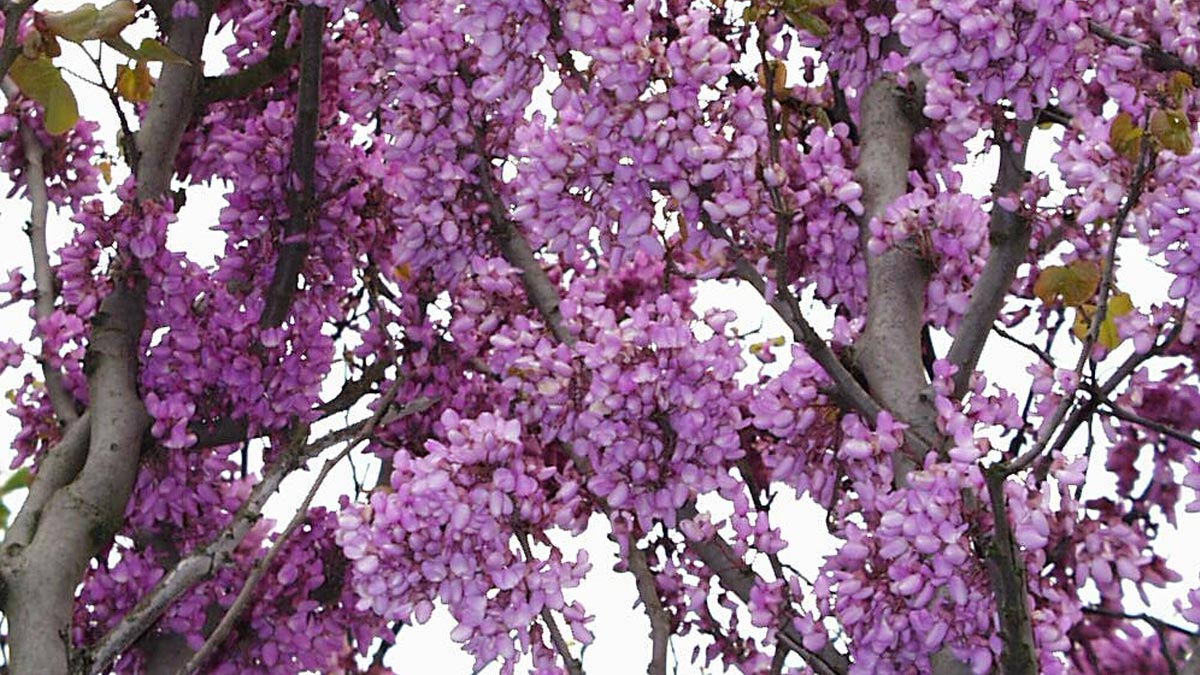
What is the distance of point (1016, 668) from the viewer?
11.0ft

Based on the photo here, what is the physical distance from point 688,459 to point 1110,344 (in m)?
1.37

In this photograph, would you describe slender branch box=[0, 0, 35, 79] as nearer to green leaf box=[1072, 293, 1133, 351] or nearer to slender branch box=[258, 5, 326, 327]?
slender branch box=[258, 5, 326, 327]

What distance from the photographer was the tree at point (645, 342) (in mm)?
3496

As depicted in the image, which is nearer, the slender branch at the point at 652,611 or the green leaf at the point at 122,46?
the green leaf at the point at 122,46

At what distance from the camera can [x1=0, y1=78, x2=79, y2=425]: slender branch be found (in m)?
5.36

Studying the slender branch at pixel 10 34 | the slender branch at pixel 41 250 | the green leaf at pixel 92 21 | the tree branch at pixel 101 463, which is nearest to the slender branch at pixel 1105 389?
the green leaf at pixel 92 21

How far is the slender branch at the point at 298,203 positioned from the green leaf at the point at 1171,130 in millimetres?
3121

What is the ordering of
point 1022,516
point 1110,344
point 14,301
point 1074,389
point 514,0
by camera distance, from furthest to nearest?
point 14,301
point 1110,344
point 514,0
point 1022,516
point 1074,389

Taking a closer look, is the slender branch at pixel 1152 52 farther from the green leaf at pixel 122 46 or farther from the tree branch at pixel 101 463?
the tree branch at pixel 101 463

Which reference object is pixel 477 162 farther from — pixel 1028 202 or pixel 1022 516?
pixel 1022 516

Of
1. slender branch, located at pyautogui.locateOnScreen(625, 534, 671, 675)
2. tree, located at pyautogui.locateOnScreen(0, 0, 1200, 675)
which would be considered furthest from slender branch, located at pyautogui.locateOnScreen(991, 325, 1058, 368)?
slender branch, located at pyautogui.locateOnScreen(625, 534, 671, 675)

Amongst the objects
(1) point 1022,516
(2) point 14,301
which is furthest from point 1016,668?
(2) point 14,301

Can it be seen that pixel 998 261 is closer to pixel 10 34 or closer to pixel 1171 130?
pixel 1171 130

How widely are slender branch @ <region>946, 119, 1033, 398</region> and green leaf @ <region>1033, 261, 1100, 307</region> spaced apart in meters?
0.29
